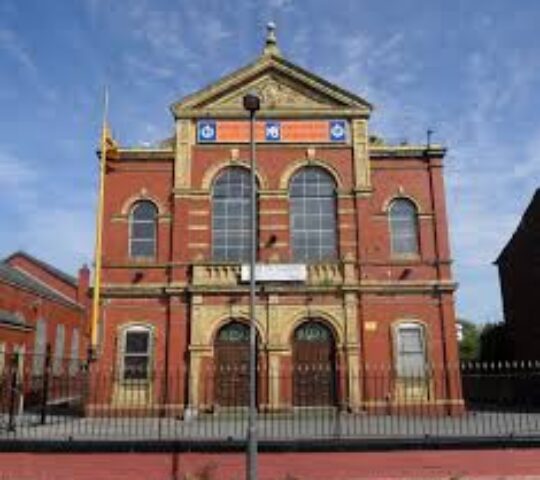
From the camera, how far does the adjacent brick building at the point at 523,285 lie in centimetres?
3306

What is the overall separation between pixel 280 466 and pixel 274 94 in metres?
17.7

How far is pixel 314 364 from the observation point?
2553cm

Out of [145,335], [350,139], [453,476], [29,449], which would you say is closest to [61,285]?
[145,335]

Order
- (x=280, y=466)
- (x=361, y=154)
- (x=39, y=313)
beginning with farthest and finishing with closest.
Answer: (x=39, y=313) → (x=361, y=154) → (x=280, y=466)

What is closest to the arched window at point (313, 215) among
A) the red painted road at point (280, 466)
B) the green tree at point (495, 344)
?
the red painted road at point (280, 466)

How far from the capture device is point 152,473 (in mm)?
14297

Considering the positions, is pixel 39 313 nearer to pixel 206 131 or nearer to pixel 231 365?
pixel 206 131

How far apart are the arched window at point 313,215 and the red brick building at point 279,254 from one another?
6 centimetres

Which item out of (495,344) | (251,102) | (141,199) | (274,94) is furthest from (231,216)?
(495,344)

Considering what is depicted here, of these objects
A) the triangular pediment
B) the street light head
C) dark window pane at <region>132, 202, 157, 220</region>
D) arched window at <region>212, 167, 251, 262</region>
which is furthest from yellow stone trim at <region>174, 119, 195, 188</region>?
the street light head


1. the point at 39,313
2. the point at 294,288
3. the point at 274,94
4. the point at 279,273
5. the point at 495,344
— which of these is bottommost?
A: the point at 495,344

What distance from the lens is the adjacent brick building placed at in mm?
33062

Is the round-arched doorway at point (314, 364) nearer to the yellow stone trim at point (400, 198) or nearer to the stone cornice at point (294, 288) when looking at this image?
the stone cornice at point (294, 288)

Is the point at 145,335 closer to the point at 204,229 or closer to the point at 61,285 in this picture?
the point at 204,229
